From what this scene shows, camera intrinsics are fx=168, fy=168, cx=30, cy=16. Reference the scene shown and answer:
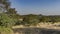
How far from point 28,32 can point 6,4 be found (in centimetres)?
1436

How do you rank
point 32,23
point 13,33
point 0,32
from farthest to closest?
point 32,23 < point 13,33 < point 0,32

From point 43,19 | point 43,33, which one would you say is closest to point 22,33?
point 43,33

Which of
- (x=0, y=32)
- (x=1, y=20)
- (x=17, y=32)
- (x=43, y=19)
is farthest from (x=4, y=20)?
(x=43, y=19)

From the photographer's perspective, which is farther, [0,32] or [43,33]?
[43,33]

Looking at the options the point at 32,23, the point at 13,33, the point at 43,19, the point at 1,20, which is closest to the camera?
the point at 13,33

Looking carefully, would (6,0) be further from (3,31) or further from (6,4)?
(3,31)

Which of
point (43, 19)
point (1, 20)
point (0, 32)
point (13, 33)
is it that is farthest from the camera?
point (43, 19)

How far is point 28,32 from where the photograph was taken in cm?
1805

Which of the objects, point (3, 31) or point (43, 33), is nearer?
point (3, 31)

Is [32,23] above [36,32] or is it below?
below

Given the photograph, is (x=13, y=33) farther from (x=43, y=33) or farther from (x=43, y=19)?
(x=43, y=19)

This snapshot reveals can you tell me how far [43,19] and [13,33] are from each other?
65.9 ft

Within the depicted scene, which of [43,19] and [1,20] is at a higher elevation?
[1,20]

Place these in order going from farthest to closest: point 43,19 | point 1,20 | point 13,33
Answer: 1. point 43,19
2. point 1,20
3. point 13,33
